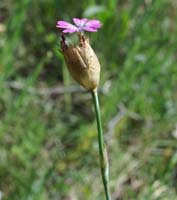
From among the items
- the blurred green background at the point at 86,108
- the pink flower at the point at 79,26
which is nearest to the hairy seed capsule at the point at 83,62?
the pink flower at the point at 79,26

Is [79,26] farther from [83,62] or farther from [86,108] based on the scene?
[86,108]

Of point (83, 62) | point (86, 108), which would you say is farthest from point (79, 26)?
point (86, 108)

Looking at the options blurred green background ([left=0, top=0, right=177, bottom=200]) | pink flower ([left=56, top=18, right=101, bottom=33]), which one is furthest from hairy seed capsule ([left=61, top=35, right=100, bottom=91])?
blurred green background ([left=0, top=0, right=177, bottom=200])

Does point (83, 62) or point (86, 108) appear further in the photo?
point (86, 108)

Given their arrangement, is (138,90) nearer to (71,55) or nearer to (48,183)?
(48,183)

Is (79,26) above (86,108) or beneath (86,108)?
above

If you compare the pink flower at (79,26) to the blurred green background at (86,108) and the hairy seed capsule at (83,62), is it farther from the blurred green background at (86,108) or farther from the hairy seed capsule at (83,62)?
the blurred green background at (86,108)

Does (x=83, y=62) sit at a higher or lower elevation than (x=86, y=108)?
higher
